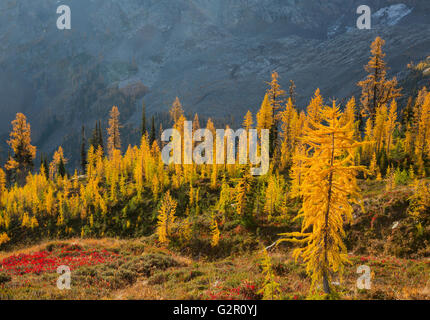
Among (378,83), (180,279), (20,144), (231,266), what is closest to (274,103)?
(378,83)

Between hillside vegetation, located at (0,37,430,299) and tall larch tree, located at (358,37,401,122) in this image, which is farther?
tall larch tree, located at (358,37,401,122)

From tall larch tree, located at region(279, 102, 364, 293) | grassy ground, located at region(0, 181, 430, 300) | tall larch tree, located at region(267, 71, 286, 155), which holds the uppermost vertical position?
tall larch tree, located at region(267, 71, 286, 155)

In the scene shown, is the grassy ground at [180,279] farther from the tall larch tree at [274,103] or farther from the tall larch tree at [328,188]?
the tall larch tree at [274,103]

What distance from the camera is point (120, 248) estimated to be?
23.8 meters

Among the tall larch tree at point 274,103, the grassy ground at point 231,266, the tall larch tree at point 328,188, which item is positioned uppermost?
the tall larch tree at point 274,103

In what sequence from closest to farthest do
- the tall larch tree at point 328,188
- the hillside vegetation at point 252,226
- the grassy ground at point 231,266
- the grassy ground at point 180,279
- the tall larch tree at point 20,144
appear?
the tall larch tree at point 328,188 < the hillside vegetation at point 252,226 < the grassy ground at point 180,279 < the grassy ground at point 231,266 < the tall larch tree at point 20,144

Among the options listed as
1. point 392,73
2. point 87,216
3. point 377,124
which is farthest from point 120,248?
point 392,73

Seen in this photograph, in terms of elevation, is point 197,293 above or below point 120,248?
above
